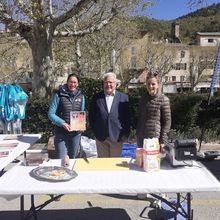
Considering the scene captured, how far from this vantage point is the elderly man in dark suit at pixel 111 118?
5641mm

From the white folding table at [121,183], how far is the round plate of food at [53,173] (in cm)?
5

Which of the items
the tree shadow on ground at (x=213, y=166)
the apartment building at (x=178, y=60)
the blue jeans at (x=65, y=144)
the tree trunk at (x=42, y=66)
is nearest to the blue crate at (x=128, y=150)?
the blue jeans at (x=65, y=144)

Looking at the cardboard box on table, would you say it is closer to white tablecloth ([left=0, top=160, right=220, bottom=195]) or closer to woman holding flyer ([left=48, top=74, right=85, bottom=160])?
white tablecloth ([left=0, top=160, right=220, bottom=195])

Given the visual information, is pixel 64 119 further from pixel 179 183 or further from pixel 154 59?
pixel 154 59

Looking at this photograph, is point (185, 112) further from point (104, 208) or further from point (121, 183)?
point (121, 183)

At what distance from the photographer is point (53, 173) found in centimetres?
402

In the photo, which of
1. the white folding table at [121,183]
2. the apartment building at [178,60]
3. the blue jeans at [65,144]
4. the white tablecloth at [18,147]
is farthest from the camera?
the apartment building at [178,60]

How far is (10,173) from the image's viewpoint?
13.7 feet

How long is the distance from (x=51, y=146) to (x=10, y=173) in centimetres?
385

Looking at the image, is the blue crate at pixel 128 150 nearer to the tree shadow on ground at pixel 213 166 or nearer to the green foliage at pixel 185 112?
the tree shadow on ground at pixel 213 166

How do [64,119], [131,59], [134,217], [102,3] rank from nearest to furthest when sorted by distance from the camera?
[134,217], [64,119], [102,3], [131,59]

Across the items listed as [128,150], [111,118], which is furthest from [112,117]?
[128,150]

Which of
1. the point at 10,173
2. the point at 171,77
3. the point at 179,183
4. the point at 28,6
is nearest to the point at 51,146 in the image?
the point at 10,173

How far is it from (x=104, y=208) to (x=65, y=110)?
1377 mm
